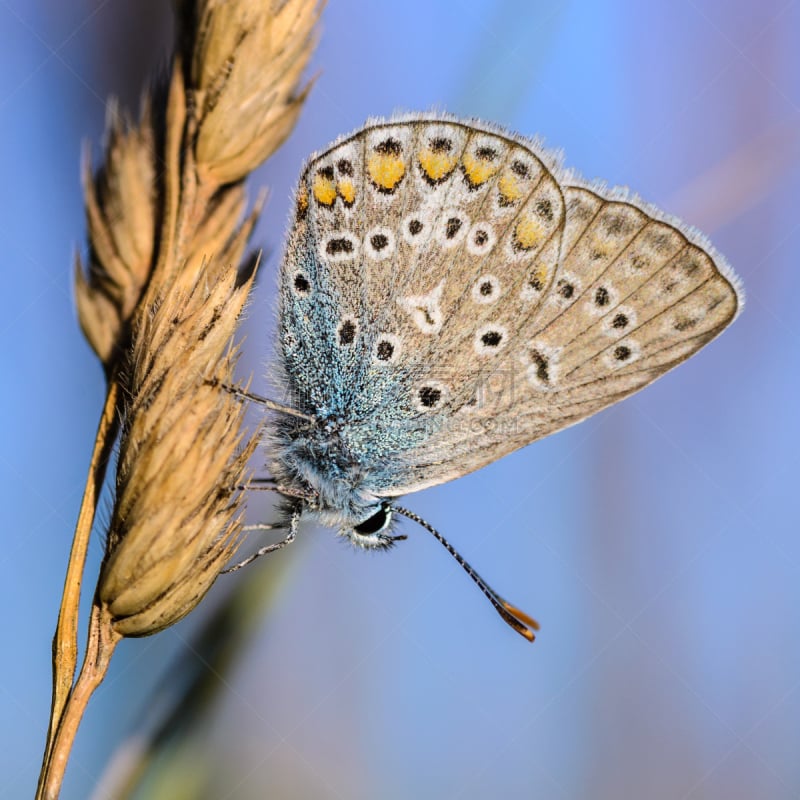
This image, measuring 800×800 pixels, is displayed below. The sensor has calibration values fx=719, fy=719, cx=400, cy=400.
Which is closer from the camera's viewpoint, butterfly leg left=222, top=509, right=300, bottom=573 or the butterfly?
butterfly leg left=222, top=509, right=300, bottom=573

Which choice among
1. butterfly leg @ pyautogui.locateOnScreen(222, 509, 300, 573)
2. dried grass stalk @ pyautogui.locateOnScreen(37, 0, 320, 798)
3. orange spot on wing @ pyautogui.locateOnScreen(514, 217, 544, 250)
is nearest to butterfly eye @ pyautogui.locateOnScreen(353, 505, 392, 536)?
butterfly leg @ pyautogui.locateOnScreen(222, 509, 300, 573)

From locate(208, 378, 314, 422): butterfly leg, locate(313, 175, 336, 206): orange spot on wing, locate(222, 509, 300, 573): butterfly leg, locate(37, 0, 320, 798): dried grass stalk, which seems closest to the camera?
locate(37, 0, 320, 798): dried grass stalk

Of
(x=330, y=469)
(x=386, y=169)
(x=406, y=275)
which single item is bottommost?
(x=330, y=469)

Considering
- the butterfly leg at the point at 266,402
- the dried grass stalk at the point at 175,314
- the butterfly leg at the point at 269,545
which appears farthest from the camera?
the butterfly leg at the point at 269,545

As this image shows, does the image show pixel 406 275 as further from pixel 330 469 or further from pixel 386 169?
pixel 330 469

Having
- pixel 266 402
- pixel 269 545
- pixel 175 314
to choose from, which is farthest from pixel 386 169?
pixel 269 545

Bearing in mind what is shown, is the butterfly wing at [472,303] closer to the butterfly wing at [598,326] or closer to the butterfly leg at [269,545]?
the butterfly wing at [598,326]

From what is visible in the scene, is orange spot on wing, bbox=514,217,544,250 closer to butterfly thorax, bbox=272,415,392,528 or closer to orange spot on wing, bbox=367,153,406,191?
orange spot on wing, bbox=367,153,406,191

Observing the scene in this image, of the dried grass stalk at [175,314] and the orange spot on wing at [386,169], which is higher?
the orange spot on wing at [386,169]

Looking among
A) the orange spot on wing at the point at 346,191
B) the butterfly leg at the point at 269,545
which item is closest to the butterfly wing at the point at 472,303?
the orange spot on wing at the point at 346,191
